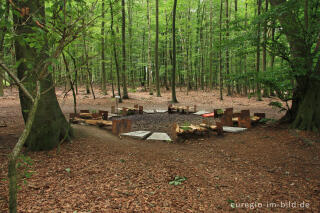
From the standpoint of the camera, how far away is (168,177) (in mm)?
3213

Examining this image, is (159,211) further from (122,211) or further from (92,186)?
(92,186)

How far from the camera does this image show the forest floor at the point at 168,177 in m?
2.45

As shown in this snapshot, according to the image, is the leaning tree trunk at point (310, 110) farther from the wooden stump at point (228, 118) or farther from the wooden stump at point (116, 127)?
the wooden stump at point (116, 127)

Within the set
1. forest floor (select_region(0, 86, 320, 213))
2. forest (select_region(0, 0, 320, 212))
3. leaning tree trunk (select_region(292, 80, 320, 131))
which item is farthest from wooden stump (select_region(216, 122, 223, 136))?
leaning tree trunk (select_region(292, 80, 320, 131))

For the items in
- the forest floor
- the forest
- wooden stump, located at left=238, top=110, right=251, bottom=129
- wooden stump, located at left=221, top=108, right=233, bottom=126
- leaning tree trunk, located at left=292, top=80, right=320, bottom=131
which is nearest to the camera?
the forest

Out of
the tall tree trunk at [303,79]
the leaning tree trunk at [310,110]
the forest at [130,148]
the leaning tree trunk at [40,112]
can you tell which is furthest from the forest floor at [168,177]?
the tall tree trunk at [303,79]

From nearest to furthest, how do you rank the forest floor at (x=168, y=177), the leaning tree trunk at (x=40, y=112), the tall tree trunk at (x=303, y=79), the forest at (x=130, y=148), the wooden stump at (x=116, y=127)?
1. the forest at (x=130, y=148)
2. the forest floor at (x=168, y=177)
3. the leaning tree trunk at (x=40, y=112)
4. the tall tree trunk at (x=303, y=79)
5. the wooden stump at (x=116, y=127)

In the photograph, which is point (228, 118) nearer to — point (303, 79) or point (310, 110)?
point (310, 110)

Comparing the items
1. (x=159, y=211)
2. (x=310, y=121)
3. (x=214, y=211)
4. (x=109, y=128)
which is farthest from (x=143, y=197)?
(x=310, y=121)

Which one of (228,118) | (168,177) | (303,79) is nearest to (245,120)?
(228,118)

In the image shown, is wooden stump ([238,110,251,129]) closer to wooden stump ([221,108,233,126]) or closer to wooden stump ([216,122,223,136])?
wooden stump ([221,108,233,126])

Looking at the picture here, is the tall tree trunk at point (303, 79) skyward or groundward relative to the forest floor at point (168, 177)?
skyward

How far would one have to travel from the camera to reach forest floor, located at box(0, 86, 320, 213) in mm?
2451

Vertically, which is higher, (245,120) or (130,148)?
(245,120)
